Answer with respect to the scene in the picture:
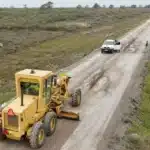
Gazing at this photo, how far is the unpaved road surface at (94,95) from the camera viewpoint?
1450 cm

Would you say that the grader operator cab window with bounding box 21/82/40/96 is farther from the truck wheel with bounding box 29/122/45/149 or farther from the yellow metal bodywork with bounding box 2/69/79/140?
the truck wheel with bounding box 29/122/45/149

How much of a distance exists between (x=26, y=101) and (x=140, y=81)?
13.8m

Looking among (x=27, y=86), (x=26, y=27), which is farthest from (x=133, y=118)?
(x=26, y=27)

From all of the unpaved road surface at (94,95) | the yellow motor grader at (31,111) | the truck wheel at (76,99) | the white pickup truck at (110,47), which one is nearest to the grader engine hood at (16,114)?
the yellow motor grader at (31,111)

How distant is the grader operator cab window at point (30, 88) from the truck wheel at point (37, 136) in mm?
1472

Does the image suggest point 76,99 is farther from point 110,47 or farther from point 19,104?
point 110,47

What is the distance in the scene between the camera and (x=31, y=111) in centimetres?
1380

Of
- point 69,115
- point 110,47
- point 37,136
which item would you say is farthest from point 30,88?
point 110,47

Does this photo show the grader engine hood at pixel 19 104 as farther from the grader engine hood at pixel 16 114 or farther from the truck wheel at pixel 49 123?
the truck wheel at pixel 49 123

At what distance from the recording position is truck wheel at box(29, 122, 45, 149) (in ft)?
43.3

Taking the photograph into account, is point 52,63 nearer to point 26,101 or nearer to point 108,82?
point 108,82

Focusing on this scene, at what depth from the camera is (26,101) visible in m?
13.9

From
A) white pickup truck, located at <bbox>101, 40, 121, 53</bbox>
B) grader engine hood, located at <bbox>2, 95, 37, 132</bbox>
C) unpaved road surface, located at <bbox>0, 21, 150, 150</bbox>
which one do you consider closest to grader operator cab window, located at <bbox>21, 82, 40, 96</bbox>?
grader engine hood, located at <bbox>2, 95, 37, 132</bbox>

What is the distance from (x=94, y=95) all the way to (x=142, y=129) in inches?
216
